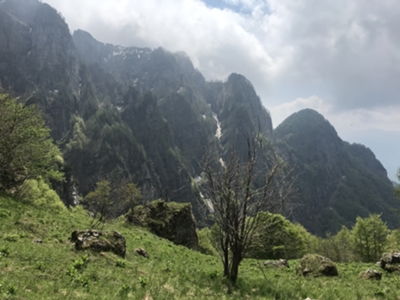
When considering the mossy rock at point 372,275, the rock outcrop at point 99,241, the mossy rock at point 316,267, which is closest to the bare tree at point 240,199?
the rock outcrop at point 99,241

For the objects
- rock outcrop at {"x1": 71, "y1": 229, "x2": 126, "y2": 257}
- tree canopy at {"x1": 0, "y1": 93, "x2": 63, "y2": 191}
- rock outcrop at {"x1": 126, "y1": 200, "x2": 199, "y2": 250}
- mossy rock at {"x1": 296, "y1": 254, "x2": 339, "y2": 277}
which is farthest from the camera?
rock outcrop at {"x1": 126, "y1": 200, "x2": 199, "y2": 250}

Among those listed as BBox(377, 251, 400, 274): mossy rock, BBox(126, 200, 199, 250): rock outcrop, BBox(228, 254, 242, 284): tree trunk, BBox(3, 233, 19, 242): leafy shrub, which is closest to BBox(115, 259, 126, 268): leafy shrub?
BBox(3, 233, 19, 242): leafy shrub

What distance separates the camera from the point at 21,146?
27.2m

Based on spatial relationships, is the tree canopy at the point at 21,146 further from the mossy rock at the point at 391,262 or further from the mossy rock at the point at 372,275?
the mossy rock at the point at 391,262

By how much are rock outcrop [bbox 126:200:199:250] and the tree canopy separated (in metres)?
14.2

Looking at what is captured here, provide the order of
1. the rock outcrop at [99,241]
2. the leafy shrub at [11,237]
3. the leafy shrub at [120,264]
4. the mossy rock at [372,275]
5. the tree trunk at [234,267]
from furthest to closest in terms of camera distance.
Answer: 1. the mossy rock at [372,275]
2. the rock outcrop at [99,241]
3. the leafy shrub at [120,264]
4. the leafy shrub at [11,237]
5. the tree trunk at [234,267]

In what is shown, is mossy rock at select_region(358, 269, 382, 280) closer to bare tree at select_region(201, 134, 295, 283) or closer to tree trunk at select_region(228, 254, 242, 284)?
bare tree at select_region(201, 134, 295, 283)

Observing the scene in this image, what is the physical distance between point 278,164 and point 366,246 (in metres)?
64.3

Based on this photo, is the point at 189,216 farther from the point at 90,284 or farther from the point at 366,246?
the point at 366,246

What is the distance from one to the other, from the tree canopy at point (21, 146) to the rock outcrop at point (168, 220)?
46.6 feet

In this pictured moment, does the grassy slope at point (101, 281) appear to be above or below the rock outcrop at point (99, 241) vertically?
below

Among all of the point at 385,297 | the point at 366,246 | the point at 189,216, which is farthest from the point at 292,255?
the point at 385,297

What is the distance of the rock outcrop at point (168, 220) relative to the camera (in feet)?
136

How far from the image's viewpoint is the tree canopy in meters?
23.6
